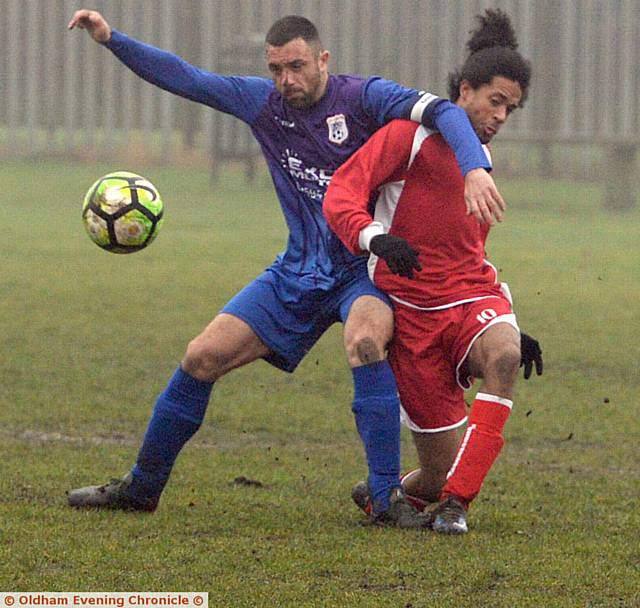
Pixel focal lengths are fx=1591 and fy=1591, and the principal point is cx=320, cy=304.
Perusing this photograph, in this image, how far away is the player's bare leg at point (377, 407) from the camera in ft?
18.7

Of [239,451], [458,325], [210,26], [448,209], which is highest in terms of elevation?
[210,26]

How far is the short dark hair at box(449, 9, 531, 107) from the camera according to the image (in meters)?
5.85

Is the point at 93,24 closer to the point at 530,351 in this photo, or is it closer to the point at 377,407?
the point at 377,407

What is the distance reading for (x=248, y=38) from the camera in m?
26.4

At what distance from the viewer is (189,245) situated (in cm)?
1602

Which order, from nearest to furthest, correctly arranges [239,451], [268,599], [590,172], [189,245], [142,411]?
[268,599] → [239,451] → [142,411] → [189,245] → [590,172]

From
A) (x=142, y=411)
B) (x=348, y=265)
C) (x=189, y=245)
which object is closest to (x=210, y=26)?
(x=189, y=245)

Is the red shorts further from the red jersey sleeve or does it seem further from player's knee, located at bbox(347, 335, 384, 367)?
the red jersey sleeve

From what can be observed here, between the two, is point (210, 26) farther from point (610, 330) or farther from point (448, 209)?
point (448, 209)

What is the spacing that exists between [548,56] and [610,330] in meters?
16.3

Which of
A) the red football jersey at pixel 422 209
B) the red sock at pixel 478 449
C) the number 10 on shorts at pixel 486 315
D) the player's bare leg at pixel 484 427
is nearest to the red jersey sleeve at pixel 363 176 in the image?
the red football jersey at pixel 422 209

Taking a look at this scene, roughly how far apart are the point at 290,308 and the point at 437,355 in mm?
579

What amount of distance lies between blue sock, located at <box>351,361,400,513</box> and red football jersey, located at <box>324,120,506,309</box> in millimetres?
317

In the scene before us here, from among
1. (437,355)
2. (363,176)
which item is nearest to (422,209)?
(363,176)
